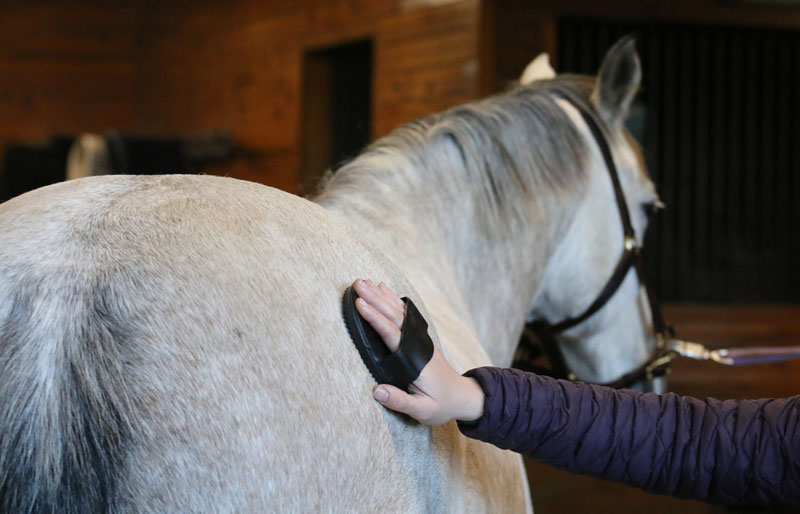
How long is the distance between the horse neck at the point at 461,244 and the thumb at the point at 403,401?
0.46 meters

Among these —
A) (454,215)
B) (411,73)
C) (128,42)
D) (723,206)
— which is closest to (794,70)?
(723,206)

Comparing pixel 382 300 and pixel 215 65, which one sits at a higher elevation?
pixel 382 300

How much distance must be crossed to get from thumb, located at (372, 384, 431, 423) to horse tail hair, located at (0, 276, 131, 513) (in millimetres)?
230

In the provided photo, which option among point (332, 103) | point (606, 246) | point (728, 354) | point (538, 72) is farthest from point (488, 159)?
point (332, 103)

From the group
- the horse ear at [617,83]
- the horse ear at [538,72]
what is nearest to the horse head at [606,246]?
the horse ear at [617,83]

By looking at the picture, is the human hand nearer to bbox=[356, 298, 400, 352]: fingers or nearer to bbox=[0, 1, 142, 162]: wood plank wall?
bbox=[356, 298, 400, 352]: fingers

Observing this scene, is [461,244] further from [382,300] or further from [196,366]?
[196,366]

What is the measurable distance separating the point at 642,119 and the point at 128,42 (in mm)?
4965

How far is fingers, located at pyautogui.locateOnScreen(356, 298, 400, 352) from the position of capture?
2.53ft

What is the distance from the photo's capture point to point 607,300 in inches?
68.4

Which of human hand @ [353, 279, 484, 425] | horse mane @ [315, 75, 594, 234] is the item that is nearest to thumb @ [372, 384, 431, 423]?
human hand @ [353, 279, 484, 425]

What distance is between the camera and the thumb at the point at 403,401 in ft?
2.52

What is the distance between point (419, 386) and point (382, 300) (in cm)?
10

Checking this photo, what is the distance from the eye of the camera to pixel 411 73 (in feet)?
15.6
